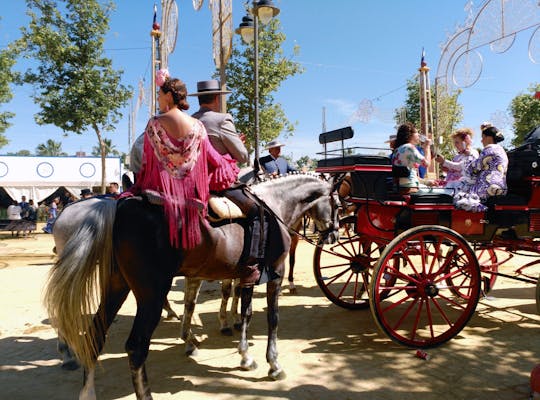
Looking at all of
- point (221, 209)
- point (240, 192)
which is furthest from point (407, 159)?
point (221, 209)

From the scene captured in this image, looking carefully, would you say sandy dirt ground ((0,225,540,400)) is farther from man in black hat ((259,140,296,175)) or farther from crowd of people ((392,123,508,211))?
man in black hat ((259,140,296,175))

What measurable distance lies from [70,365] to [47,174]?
78.6 ft

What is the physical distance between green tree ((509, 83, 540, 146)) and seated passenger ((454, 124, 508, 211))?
2660 centimetres

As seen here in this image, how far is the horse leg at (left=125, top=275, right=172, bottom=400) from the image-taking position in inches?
108

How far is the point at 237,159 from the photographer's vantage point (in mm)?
3451

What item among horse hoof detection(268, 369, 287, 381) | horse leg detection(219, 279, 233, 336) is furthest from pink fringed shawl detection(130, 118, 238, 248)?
horse leg detection(219, 279, 233, 336)

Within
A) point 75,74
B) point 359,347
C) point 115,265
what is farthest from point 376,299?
point 75,74

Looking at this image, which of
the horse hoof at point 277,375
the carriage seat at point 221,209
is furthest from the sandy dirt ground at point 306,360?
the carriage seat at point 221,209

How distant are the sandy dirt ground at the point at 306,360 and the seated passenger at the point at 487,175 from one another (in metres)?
1.52

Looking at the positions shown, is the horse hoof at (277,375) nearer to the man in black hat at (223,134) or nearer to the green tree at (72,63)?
the man in black hat at (223,134)

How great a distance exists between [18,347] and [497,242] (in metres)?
5.66

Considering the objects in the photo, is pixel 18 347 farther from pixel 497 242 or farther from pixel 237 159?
pixel 497 242

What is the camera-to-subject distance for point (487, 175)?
4340 mm

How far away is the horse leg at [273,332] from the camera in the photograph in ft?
11.4
